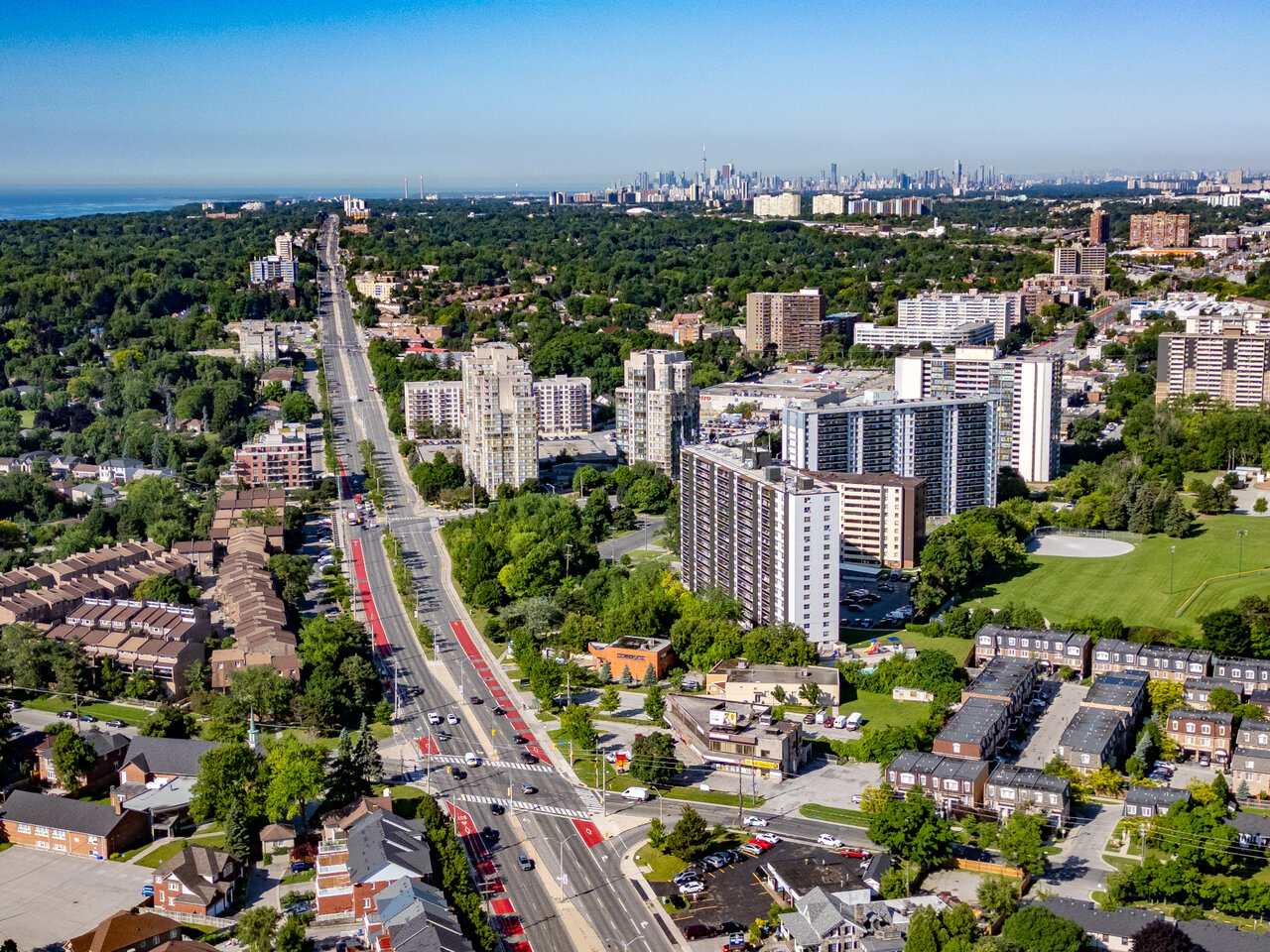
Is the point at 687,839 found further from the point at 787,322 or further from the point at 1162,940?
the point at 787,322

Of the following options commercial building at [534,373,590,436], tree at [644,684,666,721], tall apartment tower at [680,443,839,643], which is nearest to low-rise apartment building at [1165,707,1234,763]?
tall apartment tower at [680,443,839,643]

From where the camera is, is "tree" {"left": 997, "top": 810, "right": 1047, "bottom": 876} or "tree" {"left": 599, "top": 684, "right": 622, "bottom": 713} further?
"tree" {"left": 599, "top": 684, "right": 622, "bottom": 713}

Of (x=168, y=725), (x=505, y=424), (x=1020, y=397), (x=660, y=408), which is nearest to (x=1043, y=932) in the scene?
(x=168, y=725)

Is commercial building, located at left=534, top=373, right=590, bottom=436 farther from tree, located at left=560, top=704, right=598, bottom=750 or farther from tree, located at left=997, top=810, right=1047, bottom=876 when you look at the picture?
tree, located at left=997, top=810, right=1047, bottom=876

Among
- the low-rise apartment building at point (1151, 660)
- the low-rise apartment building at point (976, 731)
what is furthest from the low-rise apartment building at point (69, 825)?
the low-rise apartment building at point (1151, 660)

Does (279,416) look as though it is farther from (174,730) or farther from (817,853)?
(817,853)

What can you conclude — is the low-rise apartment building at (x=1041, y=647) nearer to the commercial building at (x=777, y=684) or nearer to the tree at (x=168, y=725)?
the commercial building at (x=777, y=684)
